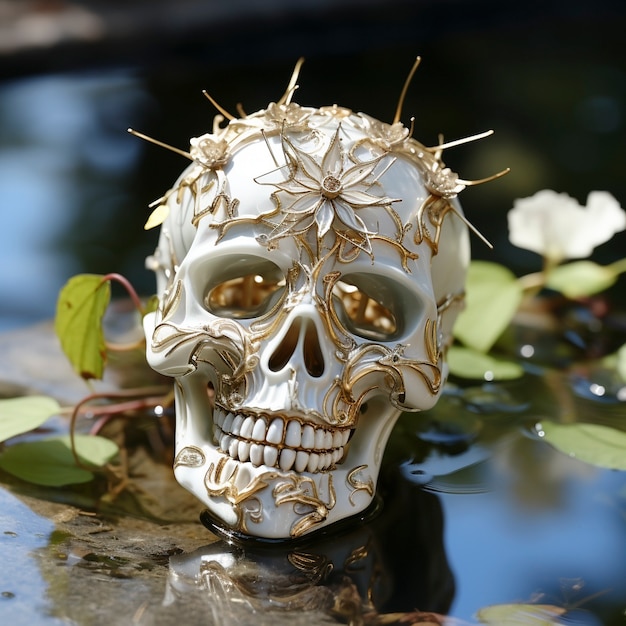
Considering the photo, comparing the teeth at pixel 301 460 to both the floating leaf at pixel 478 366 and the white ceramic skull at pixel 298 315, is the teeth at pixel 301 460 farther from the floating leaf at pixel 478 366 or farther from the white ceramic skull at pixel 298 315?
the floating leaf at pixel 478 366

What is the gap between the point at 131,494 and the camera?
1.11 metres

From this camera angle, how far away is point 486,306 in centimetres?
148

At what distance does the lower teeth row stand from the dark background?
84 cm

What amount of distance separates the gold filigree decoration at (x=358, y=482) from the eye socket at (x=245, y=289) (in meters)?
0.19

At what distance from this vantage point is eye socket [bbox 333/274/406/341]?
1045 millimetres

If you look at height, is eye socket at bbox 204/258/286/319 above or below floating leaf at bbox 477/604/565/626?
above

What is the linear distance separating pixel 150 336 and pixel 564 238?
26.8 inches

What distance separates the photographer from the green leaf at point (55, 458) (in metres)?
1.11

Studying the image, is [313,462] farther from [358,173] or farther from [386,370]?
[358,173]

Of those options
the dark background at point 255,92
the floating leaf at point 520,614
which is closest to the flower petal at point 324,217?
the floating leaf at point 520,614

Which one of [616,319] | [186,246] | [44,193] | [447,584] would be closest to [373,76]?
[44,193]

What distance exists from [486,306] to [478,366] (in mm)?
106

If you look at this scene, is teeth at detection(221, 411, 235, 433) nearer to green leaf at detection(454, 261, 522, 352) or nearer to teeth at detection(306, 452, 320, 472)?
teeth at detection(306, 452, 320, 472)

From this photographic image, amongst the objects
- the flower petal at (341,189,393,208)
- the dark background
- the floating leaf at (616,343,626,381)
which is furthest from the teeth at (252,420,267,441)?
the dark background
